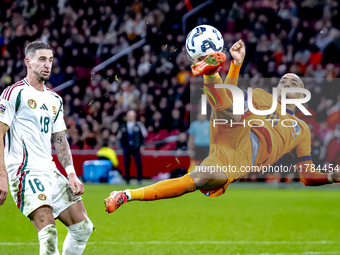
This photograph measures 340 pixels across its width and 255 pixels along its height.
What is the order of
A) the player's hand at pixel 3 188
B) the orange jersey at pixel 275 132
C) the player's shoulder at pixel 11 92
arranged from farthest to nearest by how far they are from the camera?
the orange jersey at pixel 275 132, the player's shoulder at pixel 11 92, the player's hand at pixel 3 188

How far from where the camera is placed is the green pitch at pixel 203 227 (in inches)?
206

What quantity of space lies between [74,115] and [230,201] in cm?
379

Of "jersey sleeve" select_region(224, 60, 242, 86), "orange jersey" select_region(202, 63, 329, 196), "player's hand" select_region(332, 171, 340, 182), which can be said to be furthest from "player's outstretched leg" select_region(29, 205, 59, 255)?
"player's hand" select_region(332, 171, 340, 182)

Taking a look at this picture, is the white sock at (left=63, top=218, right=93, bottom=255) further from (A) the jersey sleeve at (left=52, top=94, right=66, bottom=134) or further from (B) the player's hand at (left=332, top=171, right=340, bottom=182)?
(B) the player's hand at (left=332, top=171, right=340, bottom=182)

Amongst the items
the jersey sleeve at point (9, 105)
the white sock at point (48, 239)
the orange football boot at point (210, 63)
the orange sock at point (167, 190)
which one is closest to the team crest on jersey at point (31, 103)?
the jersey sleeve at point (9, 105)

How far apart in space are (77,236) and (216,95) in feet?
5.22

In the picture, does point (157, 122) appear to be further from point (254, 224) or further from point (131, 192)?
point (131, 192)

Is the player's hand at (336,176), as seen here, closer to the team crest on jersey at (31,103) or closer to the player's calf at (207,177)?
the player's calf at (207,177)

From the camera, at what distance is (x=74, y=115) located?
7586 mm

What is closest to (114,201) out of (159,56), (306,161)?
(306,161)

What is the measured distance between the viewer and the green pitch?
524 centimetres

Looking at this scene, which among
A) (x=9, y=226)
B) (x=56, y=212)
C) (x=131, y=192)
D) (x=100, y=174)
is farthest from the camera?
(x=100, y=174)

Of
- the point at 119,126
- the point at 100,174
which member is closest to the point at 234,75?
the point at 119,126

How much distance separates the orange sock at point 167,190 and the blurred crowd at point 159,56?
2.54 feet
